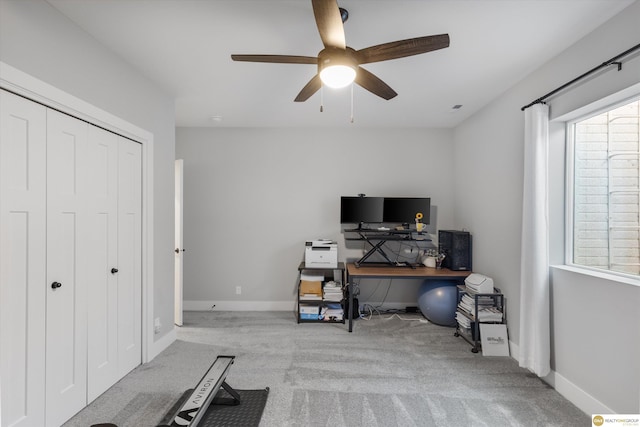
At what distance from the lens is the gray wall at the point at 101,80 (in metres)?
1.62

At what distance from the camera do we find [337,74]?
1703mm

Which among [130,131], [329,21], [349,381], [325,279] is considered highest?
[329,21]

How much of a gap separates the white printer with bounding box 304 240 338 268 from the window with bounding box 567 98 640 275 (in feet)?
7.62

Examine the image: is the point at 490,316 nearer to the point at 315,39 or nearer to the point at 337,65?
the point at 337,65

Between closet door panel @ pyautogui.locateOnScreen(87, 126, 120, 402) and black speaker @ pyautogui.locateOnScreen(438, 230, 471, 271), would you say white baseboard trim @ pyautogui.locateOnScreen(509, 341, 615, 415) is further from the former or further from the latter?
closet door panel @ pyautogui.locateOnScreen(87, 126, 120, 402)

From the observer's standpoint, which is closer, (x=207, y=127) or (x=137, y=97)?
(x=137, y=97)

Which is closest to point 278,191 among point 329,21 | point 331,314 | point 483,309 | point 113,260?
point 331,314

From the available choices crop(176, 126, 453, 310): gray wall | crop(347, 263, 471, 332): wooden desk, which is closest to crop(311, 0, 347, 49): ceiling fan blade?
crop(347, 263, 471, 332): wooden desk

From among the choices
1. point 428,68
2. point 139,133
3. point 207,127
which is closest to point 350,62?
point 428,68

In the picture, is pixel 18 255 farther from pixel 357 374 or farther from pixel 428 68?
pixel 428 68

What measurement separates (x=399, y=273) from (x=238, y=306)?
88.3 inches

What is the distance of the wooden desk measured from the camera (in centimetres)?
340

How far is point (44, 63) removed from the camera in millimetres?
1752

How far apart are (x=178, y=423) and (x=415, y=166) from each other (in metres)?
3.82
